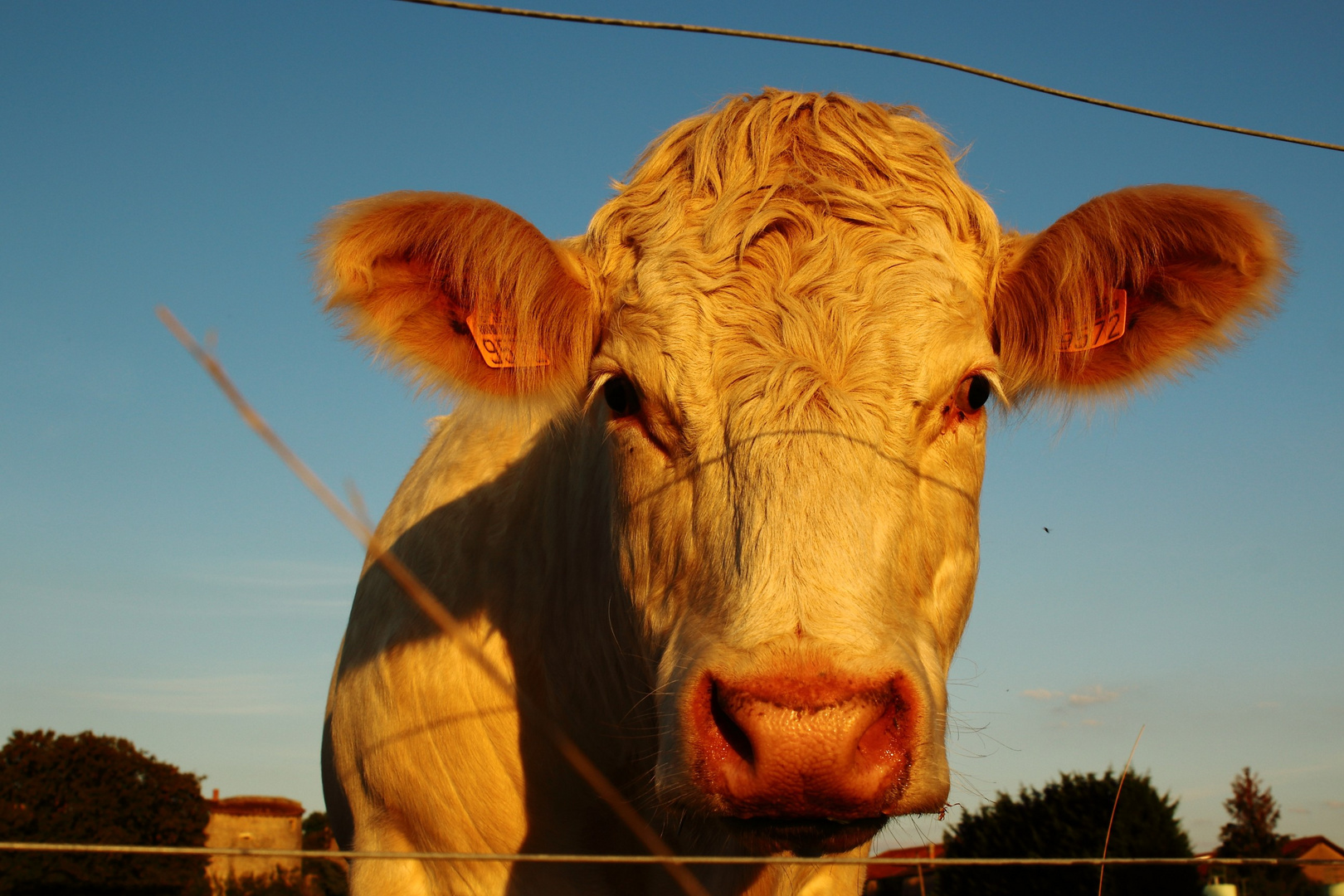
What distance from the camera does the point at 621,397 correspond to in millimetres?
2775

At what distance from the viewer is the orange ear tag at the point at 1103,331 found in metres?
3.14

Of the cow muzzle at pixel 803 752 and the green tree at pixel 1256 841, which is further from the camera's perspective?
the green tree at pixel 1256 841

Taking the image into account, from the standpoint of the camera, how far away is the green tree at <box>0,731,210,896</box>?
28.4 metres

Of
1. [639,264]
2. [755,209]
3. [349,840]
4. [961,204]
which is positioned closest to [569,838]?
[349,840]

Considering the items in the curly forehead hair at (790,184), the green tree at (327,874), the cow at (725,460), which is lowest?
the green tree at (327,874)

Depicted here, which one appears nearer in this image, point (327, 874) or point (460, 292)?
point (460, 292)

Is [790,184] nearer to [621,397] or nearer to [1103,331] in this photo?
[621,397]

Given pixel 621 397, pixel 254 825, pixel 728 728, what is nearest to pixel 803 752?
pixel 728 728

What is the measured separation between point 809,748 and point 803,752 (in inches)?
0.5

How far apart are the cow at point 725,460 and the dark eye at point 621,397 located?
0.01 meters

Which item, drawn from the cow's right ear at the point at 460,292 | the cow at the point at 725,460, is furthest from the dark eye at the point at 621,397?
the cow's right ear at the point at 460,292

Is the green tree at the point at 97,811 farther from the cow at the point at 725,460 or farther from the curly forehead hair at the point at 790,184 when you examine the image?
the curly forehead hair at the point at 790,184

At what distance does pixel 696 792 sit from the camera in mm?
2043

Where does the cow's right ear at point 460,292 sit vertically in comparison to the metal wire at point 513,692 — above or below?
above
